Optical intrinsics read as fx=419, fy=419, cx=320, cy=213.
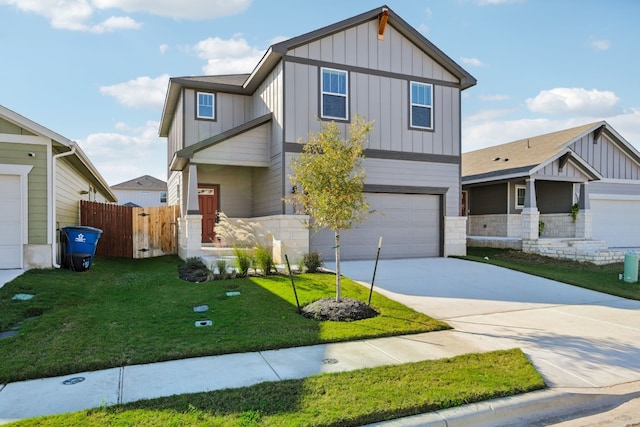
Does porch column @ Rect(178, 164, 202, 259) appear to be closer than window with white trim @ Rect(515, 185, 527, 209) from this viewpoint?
Yes

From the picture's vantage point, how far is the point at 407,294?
8.70 metres

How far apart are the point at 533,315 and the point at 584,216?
1308 centimetres

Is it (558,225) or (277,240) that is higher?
(558,225)

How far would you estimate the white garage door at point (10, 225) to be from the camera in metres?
10.1

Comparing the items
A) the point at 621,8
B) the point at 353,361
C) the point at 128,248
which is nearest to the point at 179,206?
the point at 128,248

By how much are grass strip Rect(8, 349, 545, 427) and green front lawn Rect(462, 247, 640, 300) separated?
275 inches

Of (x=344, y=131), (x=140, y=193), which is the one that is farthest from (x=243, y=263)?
(x=140, y=193)

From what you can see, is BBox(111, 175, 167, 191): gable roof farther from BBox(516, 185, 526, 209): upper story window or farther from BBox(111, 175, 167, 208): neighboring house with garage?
BBox(516, 185, 526, 209): upper story window

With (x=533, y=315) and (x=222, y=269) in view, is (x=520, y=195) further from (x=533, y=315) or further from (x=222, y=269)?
(x=222, y=269)

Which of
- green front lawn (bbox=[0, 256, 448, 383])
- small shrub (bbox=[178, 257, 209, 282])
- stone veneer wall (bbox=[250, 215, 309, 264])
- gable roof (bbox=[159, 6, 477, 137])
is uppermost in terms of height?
gable roof (bbox=[159, 6, 477, 137])

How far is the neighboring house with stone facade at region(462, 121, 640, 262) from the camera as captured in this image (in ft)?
56.1

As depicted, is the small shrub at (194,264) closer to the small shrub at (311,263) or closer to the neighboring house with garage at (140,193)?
the small shrub at (311,263)

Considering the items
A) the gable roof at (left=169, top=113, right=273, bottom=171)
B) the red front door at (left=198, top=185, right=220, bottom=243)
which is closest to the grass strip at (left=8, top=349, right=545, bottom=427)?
the gable roof at (left=169, top=113, right=273, bottom=171)

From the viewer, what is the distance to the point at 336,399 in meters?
3.83
